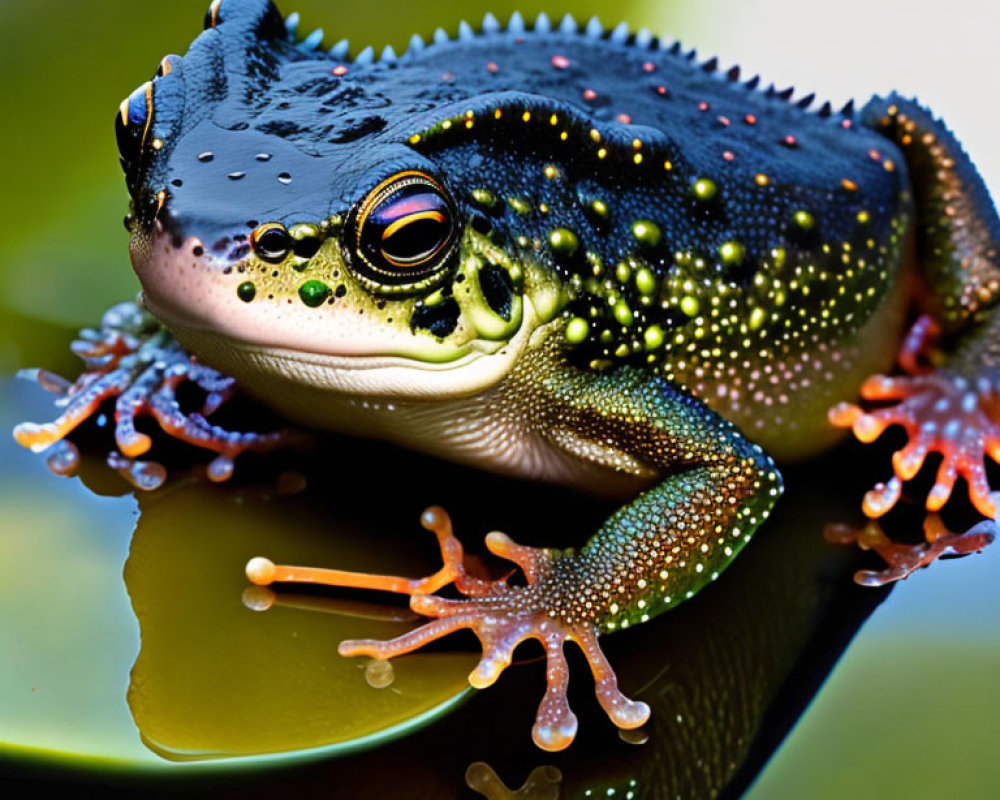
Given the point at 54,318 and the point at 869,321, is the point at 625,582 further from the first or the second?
the point at 54,318

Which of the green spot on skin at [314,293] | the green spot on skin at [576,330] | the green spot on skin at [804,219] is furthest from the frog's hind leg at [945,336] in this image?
the green spot on skin at [314,293]

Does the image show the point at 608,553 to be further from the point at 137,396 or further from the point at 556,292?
the point at 137,396

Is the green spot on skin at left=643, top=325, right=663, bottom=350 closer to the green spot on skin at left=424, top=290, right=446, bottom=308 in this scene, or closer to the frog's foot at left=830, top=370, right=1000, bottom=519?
the green spot on skin at left=424, top=290, right=446, bottom=308

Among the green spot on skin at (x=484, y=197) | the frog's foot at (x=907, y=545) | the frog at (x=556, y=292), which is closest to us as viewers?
the frog at (x=556, y=292)

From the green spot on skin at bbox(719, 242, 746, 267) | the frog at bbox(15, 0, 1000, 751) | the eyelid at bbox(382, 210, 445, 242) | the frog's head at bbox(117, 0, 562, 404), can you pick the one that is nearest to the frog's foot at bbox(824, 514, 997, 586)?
the frog at bbox(15, 0, 1000, 751)

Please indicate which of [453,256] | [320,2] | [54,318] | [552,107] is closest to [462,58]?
[552,107]

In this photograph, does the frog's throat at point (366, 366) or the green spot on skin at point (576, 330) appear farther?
the green spot on skin at point (576, 330)

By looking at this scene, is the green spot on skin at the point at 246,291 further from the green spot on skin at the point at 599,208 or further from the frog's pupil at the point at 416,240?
the green spot on skin at the point at 599,208

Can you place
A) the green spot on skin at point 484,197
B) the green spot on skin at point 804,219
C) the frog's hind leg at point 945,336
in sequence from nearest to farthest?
the green spot on skin at point 484,197, the green spot on skin at point 804,219, the frog's hind leg at point 945,336
